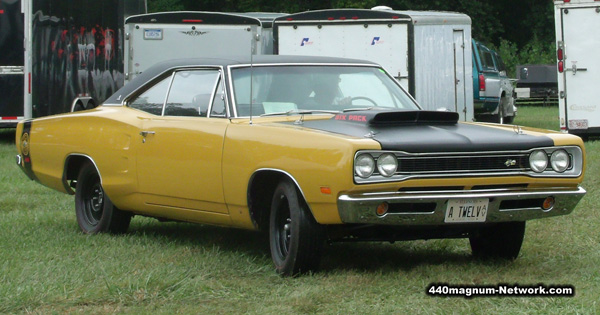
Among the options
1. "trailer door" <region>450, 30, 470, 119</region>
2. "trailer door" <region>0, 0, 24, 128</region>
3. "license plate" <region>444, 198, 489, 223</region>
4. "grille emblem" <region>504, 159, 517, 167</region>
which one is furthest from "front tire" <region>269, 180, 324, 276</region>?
"trailer door" <region>450, 30, 470, 119</region>

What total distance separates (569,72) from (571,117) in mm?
759

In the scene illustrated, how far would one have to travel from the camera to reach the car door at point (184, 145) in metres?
7.68

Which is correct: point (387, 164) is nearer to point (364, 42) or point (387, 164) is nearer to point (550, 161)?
point (550, 161)

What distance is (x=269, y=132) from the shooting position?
716 centimetres

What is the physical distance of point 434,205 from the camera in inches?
261

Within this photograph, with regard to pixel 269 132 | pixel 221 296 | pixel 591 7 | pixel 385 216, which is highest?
pixel 591 7

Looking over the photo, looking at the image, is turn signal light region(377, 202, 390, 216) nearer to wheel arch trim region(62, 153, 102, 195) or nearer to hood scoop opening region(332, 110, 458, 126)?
hood scoop opening region(332, 110, 458, 126)

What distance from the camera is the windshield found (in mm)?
7863

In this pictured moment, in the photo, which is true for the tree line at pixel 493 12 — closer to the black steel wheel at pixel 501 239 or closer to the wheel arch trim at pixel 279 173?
the black steel wheel at pixel 501 239

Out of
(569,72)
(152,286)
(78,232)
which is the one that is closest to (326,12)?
(569,72)

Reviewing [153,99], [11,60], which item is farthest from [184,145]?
[11,60]

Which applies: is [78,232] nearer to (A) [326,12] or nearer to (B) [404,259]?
(B) [404,259]

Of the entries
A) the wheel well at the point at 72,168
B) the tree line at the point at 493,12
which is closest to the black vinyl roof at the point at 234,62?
the wheel well at the point at 72,168

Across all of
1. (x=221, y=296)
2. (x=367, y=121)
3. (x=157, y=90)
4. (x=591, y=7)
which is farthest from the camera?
(x=591, y=7)
